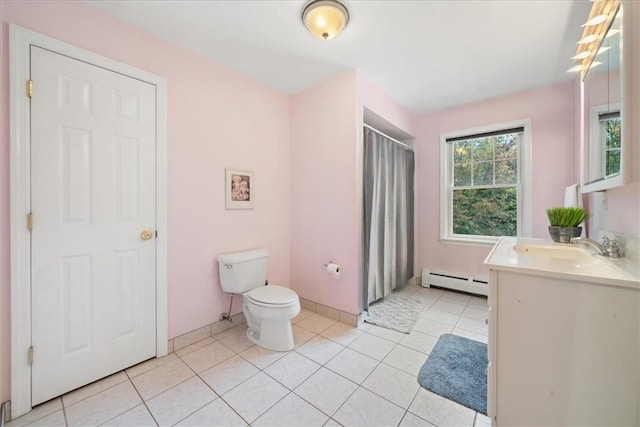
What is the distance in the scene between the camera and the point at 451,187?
3199 mm

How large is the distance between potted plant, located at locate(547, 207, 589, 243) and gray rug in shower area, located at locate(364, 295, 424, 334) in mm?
1322

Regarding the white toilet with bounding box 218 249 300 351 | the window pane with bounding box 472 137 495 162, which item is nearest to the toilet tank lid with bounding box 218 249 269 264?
the white toilet with bounding box 218 249 300 351

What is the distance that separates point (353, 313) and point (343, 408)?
0.95 m

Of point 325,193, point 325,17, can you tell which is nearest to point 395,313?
point 325,193

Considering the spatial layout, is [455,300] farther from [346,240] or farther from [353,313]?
[346,240]

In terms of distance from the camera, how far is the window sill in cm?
290

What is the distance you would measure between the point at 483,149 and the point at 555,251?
186 centimetres

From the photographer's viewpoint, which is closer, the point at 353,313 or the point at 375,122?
the point at 353,313

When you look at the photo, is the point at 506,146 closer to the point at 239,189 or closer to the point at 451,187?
the point at 451,187

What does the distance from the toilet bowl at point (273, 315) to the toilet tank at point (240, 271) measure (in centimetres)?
13

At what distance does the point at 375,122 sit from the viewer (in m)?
2.82

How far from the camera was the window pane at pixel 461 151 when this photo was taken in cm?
311

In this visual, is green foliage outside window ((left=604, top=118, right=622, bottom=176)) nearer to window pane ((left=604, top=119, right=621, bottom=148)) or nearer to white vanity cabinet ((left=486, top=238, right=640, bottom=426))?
window pane ((left=604, top=119, right=621, bottom=148))

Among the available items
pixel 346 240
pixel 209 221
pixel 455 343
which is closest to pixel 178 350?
pixel 209 221
